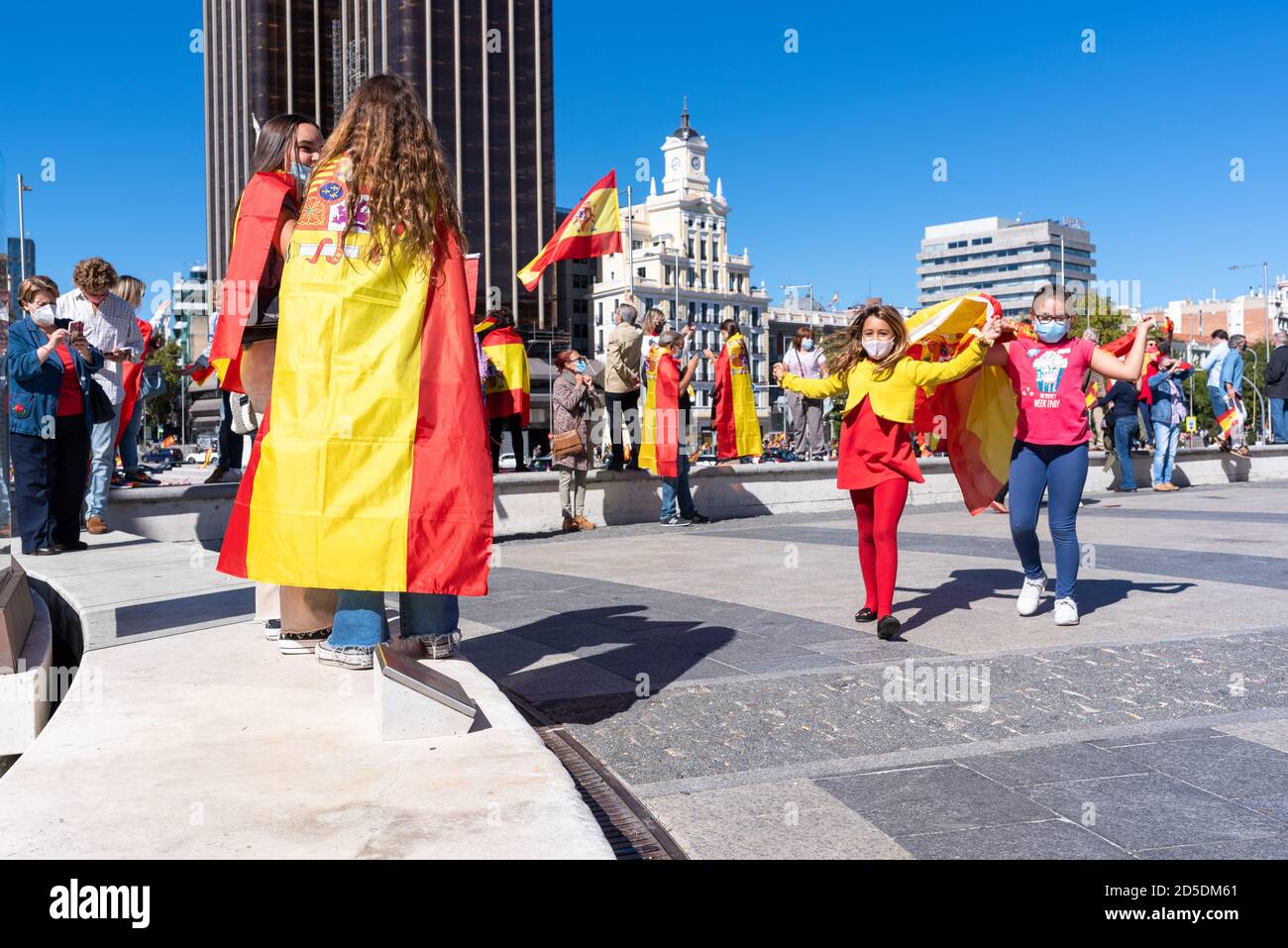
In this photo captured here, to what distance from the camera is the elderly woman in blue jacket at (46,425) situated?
25.2 ft

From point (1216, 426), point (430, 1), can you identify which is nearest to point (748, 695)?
point (1216, 426)

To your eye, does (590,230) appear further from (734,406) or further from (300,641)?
(300,641)

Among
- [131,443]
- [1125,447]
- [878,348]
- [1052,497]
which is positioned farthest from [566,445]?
[1125,447]

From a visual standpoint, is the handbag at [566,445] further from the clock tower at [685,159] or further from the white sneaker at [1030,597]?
the clock tower at [685,159]

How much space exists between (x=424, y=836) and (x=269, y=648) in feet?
8.08

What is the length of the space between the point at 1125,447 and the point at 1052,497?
11.5 meters

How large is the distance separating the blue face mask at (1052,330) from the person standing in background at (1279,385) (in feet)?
45.9

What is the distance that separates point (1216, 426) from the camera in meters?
20.1

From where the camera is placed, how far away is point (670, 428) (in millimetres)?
13438

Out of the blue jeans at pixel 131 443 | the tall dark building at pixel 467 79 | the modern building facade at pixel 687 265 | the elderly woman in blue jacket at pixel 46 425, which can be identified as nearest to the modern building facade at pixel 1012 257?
the modern building facade at pixel 687 265

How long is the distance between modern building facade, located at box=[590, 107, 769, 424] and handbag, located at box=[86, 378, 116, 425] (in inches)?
4203

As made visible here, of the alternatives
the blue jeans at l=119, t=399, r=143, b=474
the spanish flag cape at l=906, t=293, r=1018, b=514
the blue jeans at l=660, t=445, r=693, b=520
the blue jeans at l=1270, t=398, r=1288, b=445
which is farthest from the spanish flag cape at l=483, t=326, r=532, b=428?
the blue jeans at l=1270, t=398, r=1288, b=445

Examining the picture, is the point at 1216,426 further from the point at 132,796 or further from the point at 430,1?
the point at 430,1

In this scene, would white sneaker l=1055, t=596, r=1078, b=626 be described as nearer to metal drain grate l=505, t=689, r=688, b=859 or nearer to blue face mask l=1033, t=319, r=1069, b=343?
blue face mask l=1033, t=319, r=1069, b=343
